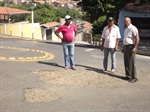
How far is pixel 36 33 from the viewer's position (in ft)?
128

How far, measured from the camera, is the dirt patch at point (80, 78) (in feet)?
25.2

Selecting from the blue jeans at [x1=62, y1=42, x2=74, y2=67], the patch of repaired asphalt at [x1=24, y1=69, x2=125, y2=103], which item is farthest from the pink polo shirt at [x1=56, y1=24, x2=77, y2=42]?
the patch of repaired asphalt at [x1=24, y1=69, x2=125, y2=103]

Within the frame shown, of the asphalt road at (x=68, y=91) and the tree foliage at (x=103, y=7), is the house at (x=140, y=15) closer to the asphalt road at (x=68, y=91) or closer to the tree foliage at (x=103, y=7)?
the tree foliage at (x=103, y=7)

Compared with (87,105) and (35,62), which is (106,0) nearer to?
(35,62)

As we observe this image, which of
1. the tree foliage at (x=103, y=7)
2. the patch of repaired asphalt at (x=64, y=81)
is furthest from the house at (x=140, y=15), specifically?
the patch of repaired asphalt at (x=64, y=81)

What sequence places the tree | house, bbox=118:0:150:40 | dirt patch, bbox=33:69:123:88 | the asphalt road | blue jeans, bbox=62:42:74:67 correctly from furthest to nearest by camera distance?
house, bbox=118:0:150:40
the tree
blue jeans, bbox=62:42:74:67
dirt patch, bbox=33:69:123:88
the asphalt road

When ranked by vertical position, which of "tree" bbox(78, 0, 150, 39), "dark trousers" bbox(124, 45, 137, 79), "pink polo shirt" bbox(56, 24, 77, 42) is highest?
"tree" bbox(78, 0, 150, 39)

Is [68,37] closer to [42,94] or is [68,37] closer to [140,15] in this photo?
[42,94]

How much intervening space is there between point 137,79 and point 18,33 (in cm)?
2996

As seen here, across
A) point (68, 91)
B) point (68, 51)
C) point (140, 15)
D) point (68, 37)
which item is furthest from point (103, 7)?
point (68, 91)

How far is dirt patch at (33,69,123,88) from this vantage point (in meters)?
7.69

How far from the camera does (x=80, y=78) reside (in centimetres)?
823

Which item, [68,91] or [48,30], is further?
[48,30]

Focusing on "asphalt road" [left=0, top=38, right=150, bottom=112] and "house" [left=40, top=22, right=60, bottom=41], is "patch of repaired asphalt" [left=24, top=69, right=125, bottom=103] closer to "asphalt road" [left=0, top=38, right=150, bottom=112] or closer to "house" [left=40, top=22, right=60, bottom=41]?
"asphalt road" [left=0, top=38, right=150, bottom=112]
